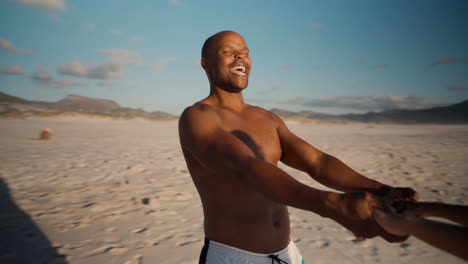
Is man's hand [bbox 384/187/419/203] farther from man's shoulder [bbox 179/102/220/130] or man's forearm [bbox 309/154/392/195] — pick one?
man's shoulder [bbox 179/102/220/130]

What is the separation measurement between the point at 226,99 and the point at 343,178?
2.47 feet

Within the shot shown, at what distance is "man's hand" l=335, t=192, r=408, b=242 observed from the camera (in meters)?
0.75

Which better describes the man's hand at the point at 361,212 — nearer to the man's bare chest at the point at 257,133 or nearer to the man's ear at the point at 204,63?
the man's bare chest at the point at 257,133

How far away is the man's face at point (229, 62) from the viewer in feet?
5.20

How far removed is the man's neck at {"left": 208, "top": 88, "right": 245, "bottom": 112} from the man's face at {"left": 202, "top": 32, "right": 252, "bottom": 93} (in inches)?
1.4

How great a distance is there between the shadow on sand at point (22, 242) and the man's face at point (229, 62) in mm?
2974

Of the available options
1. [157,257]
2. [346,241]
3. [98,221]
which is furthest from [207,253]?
[98,221]

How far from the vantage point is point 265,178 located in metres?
0.94

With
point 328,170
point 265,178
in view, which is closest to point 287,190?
point 265,178

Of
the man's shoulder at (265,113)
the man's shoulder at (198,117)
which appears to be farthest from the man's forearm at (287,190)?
the man's shoulder at (265,113)

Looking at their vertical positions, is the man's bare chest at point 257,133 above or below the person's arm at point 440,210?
above

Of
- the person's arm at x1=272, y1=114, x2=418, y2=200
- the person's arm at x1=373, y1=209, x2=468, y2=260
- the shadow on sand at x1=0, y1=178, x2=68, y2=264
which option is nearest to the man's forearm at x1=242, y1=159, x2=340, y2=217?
the person's arm at x1=373, y1=209, x2=468, y2=260

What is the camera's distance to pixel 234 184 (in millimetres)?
1436

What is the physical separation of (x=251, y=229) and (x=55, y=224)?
3937 millimetres
